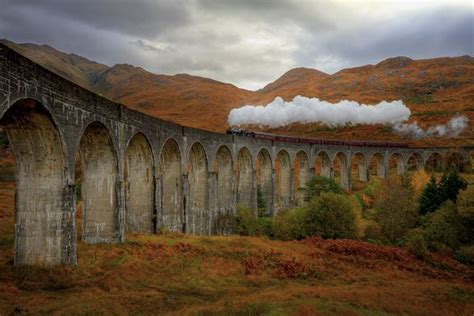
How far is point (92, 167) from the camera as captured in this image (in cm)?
1955

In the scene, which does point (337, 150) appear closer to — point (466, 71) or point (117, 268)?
point (117, 268)

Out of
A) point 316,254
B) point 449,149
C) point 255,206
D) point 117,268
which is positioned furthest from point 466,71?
point 117,268

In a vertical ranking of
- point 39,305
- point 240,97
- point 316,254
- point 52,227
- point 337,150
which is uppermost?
point 240,97

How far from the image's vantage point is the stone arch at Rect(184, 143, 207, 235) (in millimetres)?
31266

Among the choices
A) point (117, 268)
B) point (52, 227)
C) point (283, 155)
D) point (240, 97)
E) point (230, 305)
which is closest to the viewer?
point (230, 305)

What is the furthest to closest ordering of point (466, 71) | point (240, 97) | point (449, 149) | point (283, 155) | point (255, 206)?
point (240, 97) < point (466, 71) < point (449, 149) < point (283, 155) < point (255, 206)

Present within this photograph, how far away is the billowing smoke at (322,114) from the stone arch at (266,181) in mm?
45706

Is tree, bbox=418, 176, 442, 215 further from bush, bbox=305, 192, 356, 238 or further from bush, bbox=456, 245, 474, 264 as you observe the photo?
bush, bbox=456, 245, 474, 264

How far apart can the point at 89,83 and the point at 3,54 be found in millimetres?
127277

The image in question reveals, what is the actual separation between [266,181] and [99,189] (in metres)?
25.4

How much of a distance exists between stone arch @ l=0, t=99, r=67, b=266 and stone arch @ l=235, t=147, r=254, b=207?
80.1ft

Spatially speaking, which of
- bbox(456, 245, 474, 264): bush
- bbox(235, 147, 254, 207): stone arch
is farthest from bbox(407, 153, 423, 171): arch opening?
bbox(456, 245, 474, 264): bush

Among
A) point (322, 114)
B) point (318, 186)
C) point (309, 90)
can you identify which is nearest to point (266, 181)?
point (318, 186)

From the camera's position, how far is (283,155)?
44938 mm
